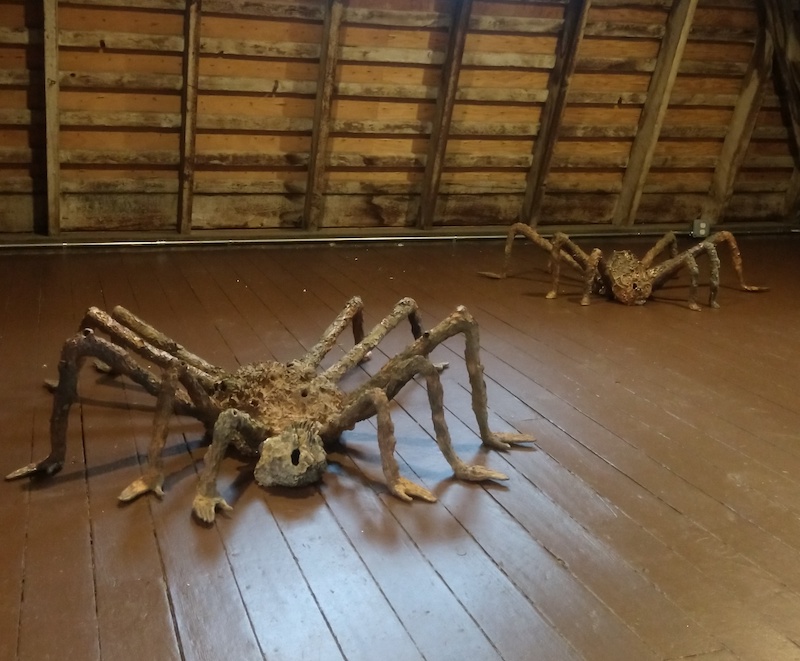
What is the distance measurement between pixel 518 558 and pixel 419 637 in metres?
0.44

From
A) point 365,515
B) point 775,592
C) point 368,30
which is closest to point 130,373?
point 365,515

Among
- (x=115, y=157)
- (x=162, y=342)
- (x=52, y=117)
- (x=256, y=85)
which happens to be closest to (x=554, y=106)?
(x=256, y=85)

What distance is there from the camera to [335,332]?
3135 mm

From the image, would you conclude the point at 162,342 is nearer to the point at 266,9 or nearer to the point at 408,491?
the point at 408,491

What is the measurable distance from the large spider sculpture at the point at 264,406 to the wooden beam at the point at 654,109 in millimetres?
4367

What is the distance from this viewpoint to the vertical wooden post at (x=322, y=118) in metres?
5.23

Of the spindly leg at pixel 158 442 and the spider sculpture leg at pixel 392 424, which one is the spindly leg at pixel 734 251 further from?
the spindly leg at pixel 158 442

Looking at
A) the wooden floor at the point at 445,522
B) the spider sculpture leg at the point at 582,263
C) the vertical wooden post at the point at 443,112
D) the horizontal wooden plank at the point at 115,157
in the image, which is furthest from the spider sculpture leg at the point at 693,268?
the horizontal wooden plank at the point at 115,157

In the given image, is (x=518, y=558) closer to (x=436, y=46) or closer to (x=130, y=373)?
(x=130, y=373)

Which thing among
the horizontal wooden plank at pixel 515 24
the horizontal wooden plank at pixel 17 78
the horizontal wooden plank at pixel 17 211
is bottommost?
the horizontal wooden plank at pixel 17 211

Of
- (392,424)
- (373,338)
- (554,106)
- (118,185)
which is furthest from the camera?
(554,106)

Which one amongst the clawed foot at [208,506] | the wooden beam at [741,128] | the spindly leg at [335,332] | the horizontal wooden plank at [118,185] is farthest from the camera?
the wooden beam at [741,128]

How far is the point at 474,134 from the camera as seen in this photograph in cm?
611

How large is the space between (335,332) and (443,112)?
3123 millimetres
